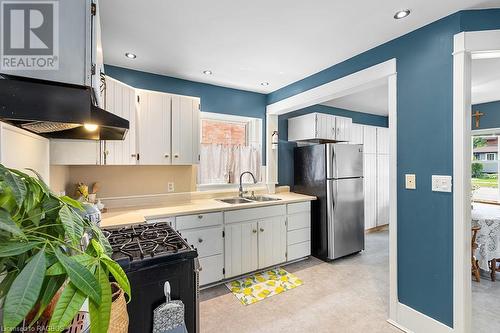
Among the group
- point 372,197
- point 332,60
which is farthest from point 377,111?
point 332,60

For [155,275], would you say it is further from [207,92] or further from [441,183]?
[207,92]

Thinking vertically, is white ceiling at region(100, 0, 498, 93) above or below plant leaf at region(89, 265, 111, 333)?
above

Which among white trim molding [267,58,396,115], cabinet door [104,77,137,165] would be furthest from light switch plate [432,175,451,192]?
cabinet door [104,77,137,165]

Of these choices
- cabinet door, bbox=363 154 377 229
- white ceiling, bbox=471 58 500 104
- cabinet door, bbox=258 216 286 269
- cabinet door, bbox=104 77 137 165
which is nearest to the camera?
cabinet door, bbox=104 77 137 165

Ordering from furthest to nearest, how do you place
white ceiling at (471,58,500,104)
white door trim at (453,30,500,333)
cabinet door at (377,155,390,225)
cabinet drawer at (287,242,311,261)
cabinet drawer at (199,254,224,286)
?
cabinet door at (377,155,390,225) → cabinet drawer at (287,242,311,261) → white ceiling at (471,58,500,104) → cabinet drawer at (199,254,224,286) → white door trim at (453,30,500,333)

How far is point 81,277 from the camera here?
453 millimetres

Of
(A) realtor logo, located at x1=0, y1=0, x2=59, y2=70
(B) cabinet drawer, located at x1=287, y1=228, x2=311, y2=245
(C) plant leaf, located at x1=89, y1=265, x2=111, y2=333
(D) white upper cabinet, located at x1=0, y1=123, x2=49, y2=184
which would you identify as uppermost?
(A) realtor logo, located at x1=0, y1=0, x2=59, y2=70

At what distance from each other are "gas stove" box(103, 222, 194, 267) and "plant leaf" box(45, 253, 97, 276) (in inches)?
25.9

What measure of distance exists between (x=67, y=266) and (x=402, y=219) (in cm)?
232

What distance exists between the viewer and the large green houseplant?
419 mm

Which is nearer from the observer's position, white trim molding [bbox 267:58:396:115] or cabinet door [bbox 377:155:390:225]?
white trim molding [bbox 267:58:396:115]

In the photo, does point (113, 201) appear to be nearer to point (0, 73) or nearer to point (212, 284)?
point (212, 284)

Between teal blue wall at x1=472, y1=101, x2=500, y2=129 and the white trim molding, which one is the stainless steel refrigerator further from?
teal blue wall at x1=472, y1=101, x2=500, y2=129

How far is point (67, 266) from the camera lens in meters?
0.45
